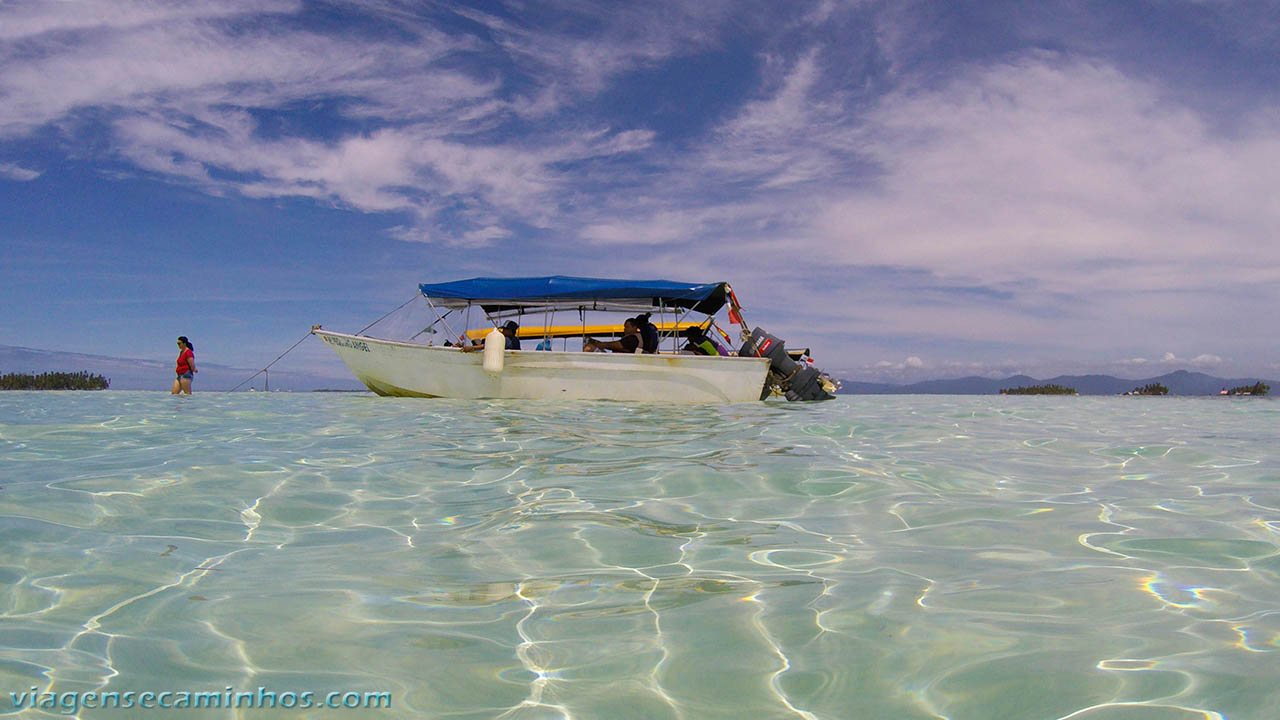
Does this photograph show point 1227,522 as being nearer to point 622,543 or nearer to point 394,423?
point 622,543

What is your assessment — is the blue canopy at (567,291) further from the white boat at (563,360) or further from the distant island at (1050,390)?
the distant island at (1050,390)

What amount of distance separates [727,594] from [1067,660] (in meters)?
1.03

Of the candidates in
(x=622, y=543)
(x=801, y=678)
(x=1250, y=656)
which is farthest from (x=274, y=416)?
(x=1250, y=656)

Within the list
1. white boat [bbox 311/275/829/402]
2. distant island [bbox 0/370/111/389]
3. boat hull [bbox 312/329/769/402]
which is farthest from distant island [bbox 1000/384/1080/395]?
distant island [bbox 0/370/111/389]

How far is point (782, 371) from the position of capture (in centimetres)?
1606

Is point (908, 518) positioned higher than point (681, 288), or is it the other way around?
point (681, 288)

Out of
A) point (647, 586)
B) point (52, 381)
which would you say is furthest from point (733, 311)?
point (52, 381)

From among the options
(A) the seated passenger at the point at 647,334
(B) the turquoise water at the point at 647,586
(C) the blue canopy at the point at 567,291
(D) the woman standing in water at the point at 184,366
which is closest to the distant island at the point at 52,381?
(D) the woman standing in water at the point at 184,366

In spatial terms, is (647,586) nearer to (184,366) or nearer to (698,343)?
(698,343)

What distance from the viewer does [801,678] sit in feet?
5.95

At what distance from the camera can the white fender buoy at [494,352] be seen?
13641 millimetres

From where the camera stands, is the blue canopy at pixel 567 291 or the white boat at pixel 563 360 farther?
the blue canopy at pixel 567 291

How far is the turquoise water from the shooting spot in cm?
A: 177

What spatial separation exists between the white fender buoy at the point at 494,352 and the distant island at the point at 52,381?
91.1ft
